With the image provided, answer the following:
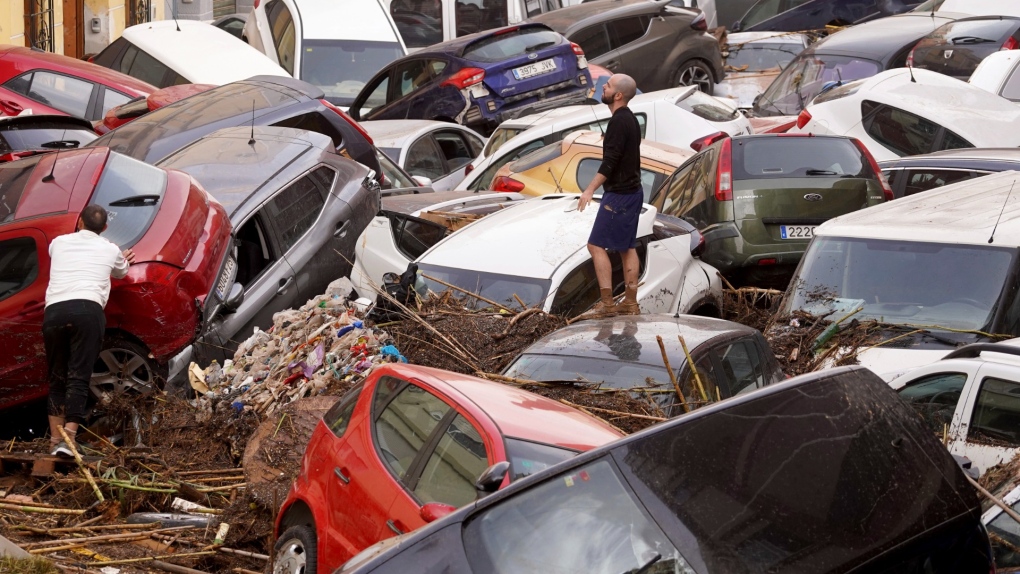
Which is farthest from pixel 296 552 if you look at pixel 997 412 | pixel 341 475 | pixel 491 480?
pixel 997 412

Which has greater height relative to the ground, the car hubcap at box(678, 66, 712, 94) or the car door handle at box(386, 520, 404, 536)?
the car door handle at box(386, 520, 404, 536)

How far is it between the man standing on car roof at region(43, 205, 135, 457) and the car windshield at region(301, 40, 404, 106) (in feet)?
35.8

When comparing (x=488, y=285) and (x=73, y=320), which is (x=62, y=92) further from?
(x=488, y=285)

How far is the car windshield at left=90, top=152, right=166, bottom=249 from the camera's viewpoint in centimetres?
871

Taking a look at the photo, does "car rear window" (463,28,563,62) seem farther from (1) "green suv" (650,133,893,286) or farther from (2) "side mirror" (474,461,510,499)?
(2) "side mirror" (474,461,510,499)

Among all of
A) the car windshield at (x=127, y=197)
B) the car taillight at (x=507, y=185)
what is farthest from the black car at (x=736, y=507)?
the car taillight at (x=507, y=185)

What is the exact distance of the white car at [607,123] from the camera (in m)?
14.0

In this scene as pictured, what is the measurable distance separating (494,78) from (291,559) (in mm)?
11749

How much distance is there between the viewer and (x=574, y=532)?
13.2 ft

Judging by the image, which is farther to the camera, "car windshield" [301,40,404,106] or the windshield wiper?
"car windshield" [301,40,404,106]

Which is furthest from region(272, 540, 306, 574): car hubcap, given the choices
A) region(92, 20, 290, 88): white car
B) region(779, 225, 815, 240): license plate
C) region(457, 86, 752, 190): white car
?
region(92, 20, 290, 88): white car

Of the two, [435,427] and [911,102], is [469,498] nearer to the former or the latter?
[435,427]

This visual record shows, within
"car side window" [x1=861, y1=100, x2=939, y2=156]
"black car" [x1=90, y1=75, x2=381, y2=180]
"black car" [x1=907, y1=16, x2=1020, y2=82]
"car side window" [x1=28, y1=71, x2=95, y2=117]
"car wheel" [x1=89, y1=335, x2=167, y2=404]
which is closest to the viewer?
"car wheel" [x1=89, y1=335, x2=167, y2=404]

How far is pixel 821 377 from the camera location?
182 inches
